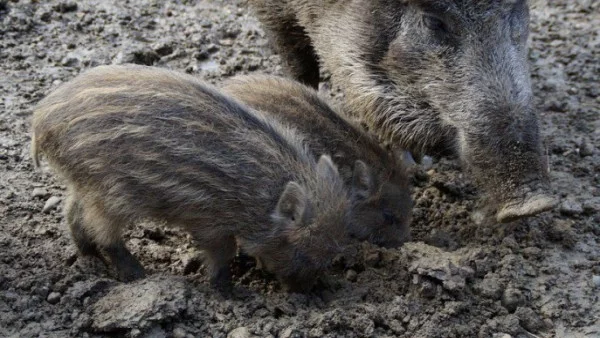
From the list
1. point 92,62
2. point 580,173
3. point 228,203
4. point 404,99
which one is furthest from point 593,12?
point 228,203

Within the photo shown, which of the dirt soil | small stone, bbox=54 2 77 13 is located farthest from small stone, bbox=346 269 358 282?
small stone, bbox=54 2 77 13

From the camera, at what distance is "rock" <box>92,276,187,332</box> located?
9.33ft

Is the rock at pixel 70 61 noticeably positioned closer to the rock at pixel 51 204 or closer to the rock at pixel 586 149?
the rock at pixel 51 204

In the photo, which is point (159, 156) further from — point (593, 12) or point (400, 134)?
point (593, 12)

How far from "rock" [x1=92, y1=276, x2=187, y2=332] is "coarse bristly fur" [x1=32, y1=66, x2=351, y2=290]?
0.71 feet

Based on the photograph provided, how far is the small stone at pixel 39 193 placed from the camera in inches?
145

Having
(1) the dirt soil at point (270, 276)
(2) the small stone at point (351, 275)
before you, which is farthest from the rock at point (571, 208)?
(2) the small stone at point (351, 275)

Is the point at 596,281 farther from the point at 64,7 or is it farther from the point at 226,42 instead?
the point at 64,7

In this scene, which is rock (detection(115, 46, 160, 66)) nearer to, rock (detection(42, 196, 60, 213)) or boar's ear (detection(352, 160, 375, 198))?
rock (detection(42, 196, 60, 213))

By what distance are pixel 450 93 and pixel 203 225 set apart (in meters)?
1.13

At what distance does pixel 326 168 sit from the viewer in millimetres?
3246

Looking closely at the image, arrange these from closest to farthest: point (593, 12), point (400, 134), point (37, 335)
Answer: point (37, 335), point (400, 134), point (593, 12)

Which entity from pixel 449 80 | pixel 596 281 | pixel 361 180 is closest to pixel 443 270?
pixel 361 180

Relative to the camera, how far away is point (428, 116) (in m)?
3.60
